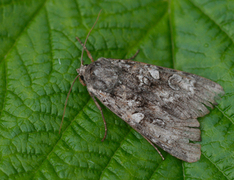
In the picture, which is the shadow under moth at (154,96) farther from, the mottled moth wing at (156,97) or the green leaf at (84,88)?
the green leaf at (84,88)

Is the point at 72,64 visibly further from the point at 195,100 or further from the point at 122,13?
the point at 195,100

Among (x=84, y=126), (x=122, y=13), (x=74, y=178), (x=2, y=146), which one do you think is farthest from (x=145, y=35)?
(x=2, y=146)

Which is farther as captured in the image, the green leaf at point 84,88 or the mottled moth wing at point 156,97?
the mottled moth wing at point 156,97

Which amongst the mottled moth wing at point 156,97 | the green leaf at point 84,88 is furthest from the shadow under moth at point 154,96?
the green leaf at point 84,88

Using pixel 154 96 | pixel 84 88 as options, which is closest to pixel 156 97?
pixel 154 96

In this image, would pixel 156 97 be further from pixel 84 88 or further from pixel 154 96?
pixel 84 88

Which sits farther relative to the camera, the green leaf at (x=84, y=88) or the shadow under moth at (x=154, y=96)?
the shadow under moth at (x=154, y=96)
